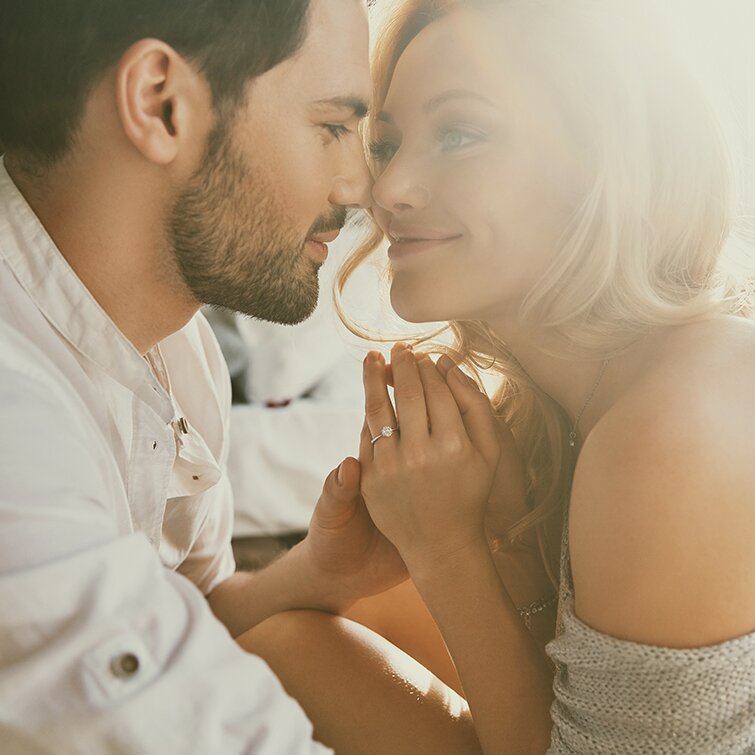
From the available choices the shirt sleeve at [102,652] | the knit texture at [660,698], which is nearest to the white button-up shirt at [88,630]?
the shirt sleeve at [102,652]

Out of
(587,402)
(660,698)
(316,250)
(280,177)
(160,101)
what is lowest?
(660,698)

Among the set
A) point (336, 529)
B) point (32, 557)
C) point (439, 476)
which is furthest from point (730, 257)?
point (32, 557)

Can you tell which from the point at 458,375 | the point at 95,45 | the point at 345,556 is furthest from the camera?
the point at 345,556

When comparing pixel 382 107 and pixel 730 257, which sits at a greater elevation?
pixel 382 107

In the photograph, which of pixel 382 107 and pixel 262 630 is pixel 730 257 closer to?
pixel 382 107

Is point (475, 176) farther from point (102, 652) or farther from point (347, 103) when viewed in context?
point (102, 652)

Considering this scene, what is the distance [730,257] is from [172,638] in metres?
0.90

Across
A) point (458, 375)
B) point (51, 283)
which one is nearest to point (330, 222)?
point (458, 375)

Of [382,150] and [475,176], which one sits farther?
[382,150]

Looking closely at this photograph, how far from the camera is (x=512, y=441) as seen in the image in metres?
1.39

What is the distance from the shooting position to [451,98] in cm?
122

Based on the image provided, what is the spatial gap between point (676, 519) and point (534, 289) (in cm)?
40

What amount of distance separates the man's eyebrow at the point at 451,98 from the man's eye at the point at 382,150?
0.13 meters

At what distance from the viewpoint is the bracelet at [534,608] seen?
54.2 inches
